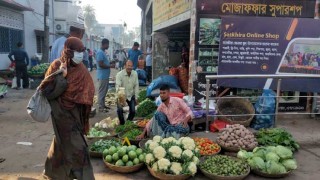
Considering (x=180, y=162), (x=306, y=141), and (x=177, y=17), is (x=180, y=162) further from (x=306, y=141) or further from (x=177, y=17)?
(x=177, y=17)

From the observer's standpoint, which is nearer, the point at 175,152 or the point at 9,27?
the point at 175,152

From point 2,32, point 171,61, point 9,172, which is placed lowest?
point 9,172

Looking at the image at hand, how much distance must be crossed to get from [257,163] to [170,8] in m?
A: 6.48

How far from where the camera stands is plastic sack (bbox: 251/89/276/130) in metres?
6.53

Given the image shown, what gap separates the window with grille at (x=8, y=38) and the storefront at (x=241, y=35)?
37.3 feet

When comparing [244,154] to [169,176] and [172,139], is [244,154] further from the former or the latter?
[169,176]

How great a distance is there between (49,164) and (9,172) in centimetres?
106

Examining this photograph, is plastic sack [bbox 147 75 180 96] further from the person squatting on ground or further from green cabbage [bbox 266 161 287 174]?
green cabbage [bbox 266 161 287 174]

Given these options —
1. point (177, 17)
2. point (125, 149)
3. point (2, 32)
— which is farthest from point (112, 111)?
point (2, 32)

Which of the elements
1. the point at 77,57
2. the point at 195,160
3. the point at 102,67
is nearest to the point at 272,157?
the point at 195,160

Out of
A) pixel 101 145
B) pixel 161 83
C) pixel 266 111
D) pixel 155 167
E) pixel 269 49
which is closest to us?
pixel 155 167

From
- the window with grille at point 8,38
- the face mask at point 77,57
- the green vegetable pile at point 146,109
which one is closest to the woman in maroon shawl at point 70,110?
the face mask at point 77,57

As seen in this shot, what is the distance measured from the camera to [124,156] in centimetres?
457

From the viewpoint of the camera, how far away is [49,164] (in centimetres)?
396
